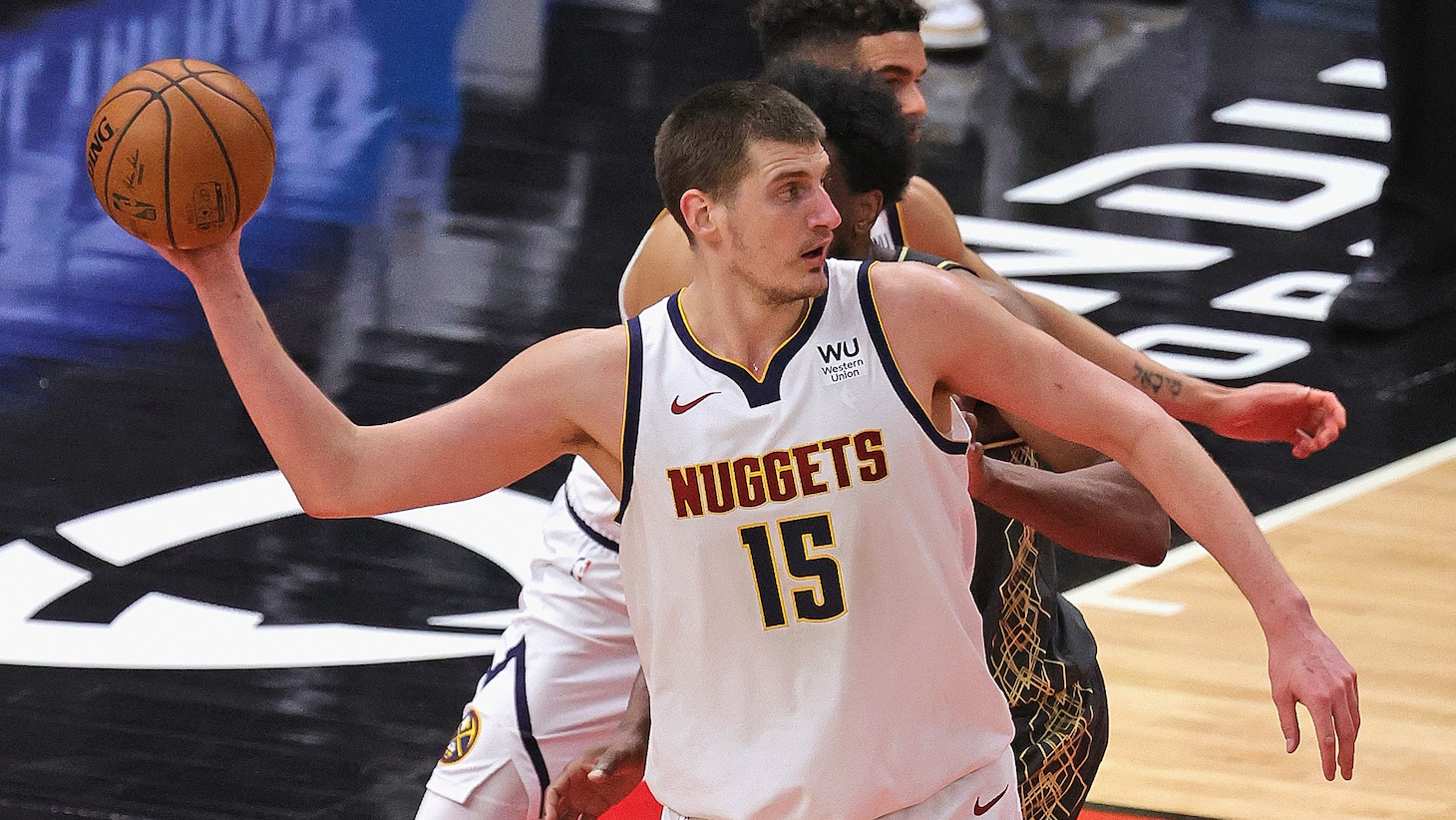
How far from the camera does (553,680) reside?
14.5 feet

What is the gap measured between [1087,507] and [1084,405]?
474mm

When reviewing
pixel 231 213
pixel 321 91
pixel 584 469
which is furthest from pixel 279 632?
pixel 321 91

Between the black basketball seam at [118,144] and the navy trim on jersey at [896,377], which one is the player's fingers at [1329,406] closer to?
the navy trim on jersey at [896,377]

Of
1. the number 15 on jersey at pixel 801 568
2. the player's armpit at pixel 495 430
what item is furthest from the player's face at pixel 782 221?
the number 15 on jersey at pixel 801 568

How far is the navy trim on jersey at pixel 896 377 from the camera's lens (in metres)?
3.33

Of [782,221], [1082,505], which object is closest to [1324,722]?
[1082,505]

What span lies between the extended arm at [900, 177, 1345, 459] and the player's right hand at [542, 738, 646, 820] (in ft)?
3.63

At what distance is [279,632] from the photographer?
6.27 metres

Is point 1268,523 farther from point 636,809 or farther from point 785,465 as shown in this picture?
point 785,465

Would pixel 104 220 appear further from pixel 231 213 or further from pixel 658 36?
pixel 231 213

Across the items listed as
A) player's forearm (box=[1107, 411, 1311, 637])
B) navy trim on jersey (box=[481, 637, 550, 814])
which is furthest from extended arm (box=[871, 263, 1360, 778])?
navy trim on jersey (box=[481, 637, 550, 814])

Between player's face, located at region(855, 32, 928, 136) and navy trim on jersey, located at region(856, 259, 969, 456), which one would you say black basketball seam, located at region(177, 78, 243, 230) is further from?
player's face, located at region(855, 32, 928, 136)

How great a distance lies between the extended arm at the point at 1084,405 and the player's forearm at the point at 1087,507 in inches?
10.2

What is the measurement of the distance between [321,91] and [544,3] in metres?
2.26
